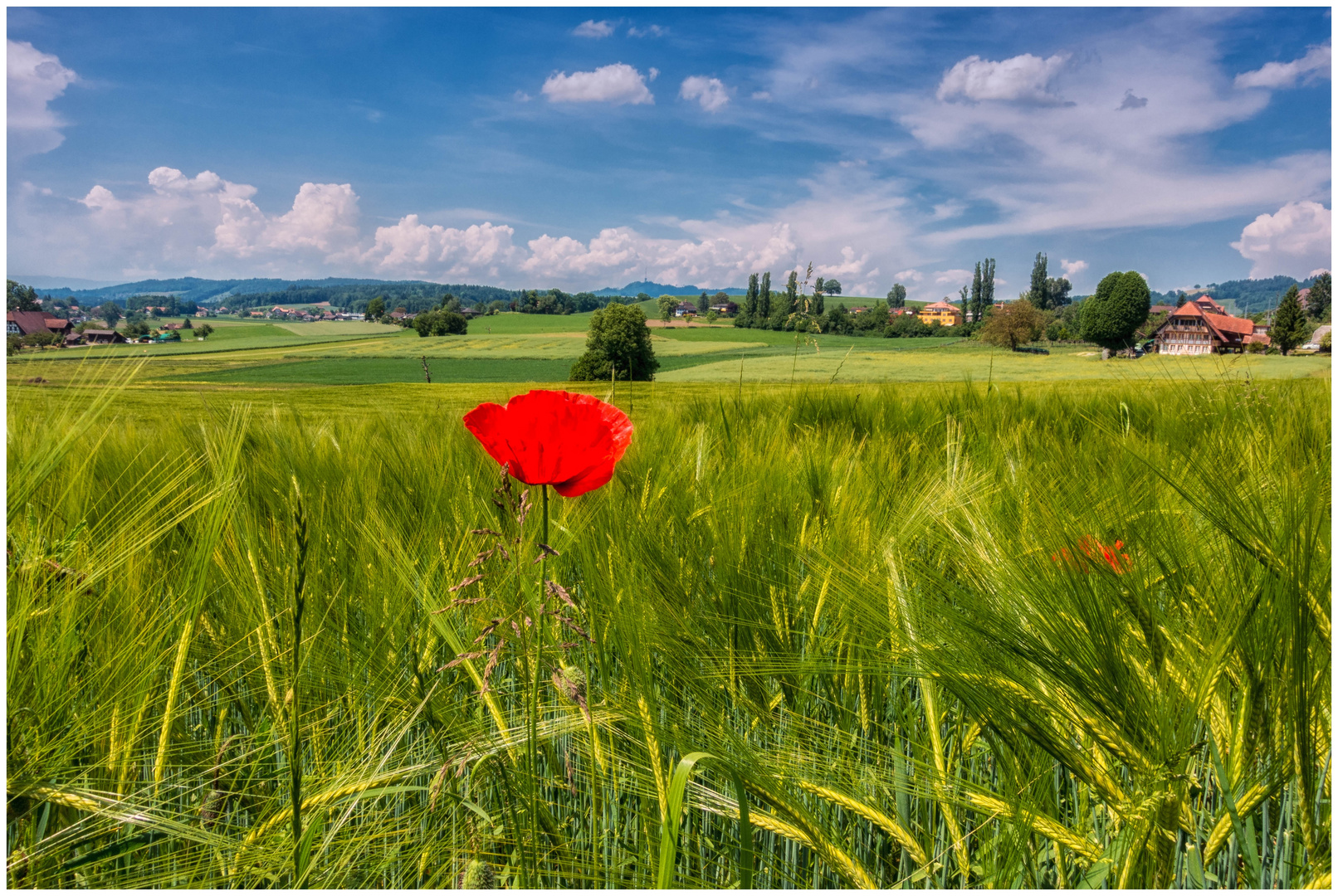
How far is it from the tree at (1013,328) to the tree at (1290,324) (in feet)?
52.9

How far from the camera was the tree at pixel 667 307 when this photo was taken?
164 ft

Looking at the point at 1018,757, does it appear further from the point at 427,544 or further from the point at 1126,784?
the point at 427,544

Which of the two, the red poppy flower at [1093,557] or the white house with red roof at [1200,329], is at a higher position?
the white house with red roof at [1200,329]

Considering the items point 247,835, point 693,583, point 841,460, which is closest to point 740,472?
point 841,460

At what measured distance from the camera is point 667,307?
51344mm

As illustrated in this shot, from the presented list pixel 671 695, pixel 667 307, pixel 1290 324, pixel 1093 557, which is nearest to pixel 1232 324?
pixel 1290 324

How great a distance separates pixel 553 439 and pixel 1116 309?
5181 cm

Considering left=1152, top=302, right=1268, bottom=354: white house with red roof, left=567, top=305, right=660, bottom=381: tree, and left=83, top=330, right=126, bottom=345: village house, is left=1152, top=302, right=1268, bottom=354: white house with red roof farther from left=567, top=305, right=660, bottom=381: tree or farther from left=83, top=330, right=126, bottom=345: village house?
left=83, top=330, right=126, bottom=345: village house

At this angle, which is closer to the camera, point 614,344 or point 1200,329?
point 614,344

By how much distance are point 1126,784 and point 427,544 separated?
1.00m

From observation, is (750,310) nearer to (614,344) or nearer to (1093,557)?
(614,344)

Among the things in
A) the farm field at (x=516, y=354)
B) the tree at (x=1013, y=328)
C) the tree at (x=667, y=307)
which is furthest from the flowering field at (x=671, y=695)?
the tree at (x=667, y=307)

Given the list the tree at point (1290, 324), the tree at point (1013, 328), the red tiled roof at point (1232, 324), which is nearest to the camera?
the tree at point (1290, 324)

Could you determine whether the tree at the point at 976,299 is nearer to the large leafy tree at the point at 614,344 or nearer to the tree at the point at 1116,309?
the tree at the point at 1116,309
